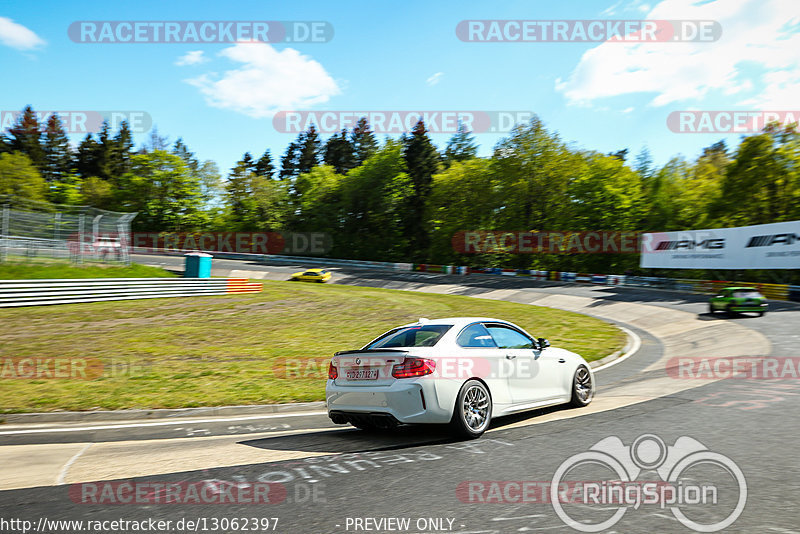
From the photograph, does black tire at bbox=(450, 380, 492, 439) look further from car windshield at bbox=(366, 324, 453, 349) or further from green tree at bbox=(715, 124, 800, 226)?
green tree at bbox=(715, 124, 800, 226)

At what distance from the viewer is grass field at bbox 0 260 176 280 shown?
20.1 meters

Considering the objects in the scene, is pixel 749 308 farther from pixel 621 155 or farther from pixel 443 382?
pixel 621 155

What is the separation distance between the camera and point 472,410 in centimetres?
673

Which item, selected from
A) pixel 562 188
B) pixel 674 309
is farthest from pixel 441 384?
pixel 562 188

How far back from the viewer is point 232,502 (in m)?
4.46

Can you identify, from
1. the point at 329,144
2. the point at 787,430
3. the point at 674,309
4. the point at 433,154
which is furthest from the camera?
the point at 329,144

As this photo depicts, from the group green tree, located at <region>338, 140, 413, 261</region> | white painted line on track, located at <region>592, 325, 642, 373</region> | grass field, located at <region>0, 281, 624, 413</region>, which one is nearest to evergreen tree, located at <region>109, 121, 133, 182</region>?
green tree, located at <region>338, 140, 413, 261</region>

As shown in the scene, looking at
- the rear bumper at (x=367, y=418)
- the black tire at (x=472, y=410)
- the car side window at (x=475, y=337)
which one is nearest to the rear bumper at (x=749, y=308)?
the car side window at (x=475, y=337)

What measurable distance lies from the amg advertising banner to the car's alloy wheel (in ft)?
99.4

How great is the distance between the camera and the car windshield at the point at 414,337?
281 inches

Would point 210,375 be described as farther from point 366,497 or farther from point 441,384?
point 366,497

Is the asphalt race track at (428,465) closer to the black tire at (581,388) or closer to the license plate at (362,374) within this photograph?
the black tire at (581,388)

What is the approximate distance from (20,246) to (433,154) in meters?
66.6

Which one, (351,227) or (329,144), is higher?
(329,144)
